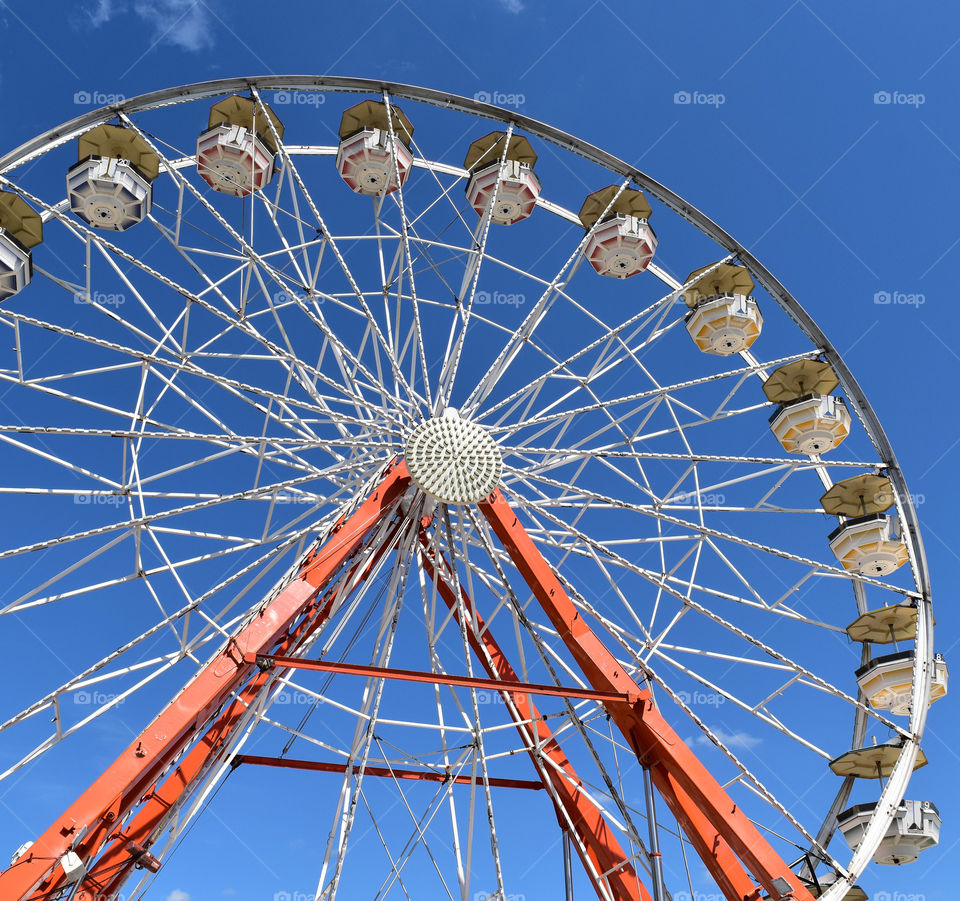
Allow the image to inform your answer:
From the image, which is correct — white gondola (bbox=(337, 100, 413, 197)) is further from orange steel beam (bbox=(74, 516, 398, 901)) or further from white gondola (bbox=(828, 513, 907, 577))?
white gondola (bbox=(828, 513, 907, 577))

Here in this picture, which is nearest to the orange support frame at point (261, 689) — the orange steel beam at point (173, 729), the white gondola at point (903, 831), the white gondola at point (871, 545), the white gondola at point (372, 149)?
the orange steel beam at point (173, 729)

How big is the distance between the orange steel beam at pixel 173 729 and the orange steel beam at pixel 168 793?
0.41 m

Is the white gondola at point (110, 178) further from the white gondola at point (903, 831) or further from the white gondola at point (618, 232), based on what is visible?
the white gondola at point (903, 831)

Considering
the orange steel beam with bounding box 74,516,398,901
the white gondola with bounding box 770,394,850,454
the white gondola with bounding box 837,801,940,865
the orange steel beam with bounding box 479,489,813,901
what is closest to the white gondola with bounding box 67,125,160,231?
the orange steel beam with bounding box 74,516,398,901

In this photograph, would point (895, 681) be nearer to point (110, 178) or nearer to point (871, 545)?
point (871, 545)

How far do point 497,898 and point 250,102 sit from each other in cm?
1248

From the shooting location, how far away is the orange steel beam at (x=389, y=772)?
43.6 feet

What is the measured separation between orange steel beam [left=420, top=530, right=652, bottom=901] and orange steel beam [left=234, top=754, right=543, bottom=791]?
36.4 inches

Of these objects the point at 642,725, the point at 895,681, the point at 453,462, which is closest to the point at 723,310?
the point at 453,462

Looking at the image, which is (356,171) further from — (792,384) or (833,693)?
(833,693)

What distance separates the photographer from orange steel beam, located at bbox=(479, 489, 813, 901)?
9664 mm

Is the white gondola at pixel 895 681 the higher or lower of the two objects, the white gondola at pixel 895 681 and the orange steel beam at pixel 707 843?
the higher

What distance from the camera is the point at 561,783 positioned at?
1269 centimetres

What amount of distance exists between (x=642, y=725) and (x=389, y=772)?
4.65 m
